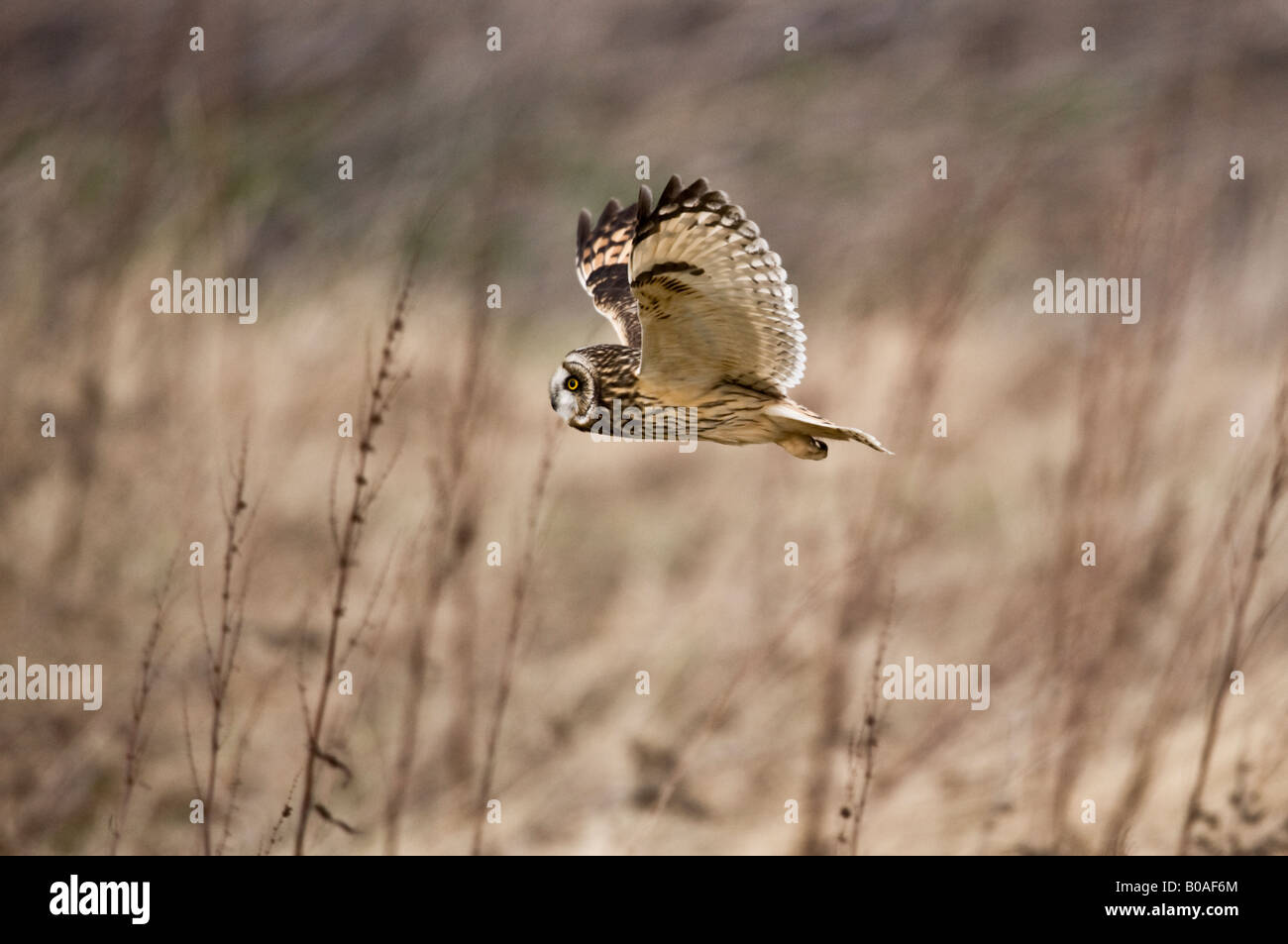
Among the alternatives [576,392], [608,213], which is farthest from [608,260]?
[576,392]

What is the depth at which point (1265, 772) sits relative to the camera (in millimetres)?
3383

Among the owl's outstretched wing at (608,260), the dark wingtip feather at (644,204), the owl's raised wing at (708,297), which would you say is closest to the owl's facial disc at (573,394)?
the owl's raised wing at (708,297)

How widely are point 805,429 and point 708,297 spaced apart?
1.10 feet

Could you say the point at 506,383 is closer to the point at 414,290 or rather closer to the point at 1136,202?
the point at 414,290

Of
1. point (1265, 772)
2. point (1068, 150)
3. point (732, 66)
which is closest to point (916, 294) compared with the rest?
point (1068, 150)

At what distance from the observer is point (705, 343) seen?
2.33 meters

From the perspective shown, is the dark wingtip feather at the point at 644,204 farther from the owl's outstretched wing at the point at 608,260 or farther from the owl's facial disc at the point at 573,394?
the owl's outstretched wing at the point at 608,260

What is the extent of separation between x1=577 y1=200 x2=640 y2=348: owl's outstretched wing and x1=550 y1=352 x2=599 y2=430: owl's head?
1.07 ft

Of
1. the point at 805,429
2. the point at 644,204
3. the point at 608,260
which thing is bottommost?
the point at 805,429

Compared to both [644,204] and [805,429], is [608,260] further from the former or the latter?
[644,204]

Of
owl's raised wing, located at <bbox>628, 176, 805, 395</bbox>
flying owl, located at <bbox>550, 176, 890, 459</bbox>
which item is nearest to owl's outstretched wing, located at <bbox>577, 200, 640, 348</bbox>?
flying owl, located at <bbox>550, 176, 890, 459</bbox>

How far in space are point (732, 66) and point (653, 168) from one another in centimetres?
55

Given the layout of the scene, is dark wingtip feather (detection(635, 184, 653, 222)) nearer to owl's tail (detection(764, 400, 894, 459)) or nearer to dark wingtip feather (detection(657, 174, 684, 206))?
dark wingtip feather (detection(657, 174, 684, 206))

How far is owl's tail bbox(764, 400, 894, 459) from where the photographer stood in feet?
7.29
